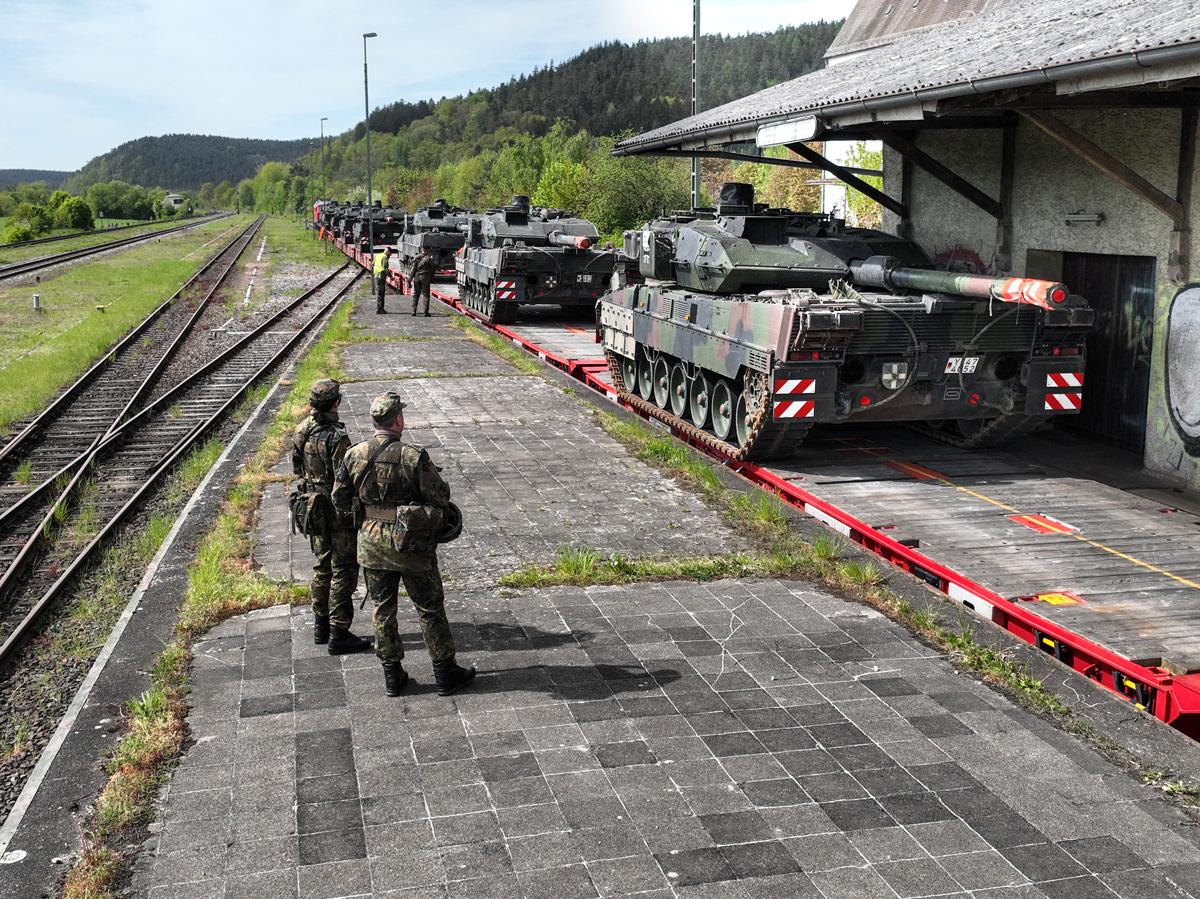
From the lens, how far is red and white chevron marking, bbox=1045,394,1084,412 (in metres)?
12.5

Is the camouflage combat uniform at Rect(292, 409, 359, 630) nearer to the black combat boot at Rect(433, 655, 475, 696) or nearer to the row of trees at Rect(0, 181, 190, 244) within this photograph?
the black combat boot at Rect(433, 655, 475, 696)

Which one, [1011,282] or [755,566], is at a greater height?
[1011,282]

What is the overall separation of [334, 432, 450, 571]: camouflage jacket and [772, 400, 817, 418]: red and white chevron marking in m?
5.72

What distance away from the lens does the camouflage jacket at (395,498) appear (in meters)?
6.57

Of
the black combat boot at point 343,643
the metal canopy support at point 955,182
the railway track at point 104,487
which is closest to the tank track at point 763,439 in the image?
the metal canopy support at point 955,182

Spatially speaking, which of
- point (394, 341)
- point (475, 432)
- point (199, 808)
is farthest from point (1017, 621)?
point (394, 341)

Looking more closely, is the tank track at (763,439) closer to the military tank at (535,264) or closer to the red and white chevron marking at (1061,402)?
the red and white chevron marking at (1061,402)

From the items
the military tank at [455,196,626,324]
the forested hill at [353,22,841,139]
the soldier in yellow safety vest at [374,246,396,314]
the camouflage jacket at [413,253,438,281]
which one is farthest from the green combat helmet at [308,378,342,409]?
the forested hill at [353,22,841,139]

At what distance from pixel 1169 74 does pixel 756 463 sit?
523 centimetres

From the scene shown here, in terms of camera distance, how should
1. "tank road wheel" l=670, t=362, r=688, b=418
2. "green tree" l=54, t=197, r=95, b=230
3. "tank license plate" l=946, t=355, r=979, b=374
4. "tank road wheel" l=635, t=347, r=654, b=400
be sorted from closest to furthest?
"tank license plate" l=946, t=355, r=979, b=374
"tank road wheel" l=670, t=362, r=688, b=418
"tank road wheel" l=635, t=347, r=654, b=400
"green tree" l=54, t=197, r=95, b=230

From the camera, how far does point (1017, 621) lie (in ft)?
25.2

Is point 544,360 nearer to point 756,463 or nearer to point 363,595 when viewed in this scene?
point 756,463

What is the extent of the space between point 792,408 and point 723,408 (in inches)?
71.3

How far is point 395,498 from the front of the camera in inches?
261
